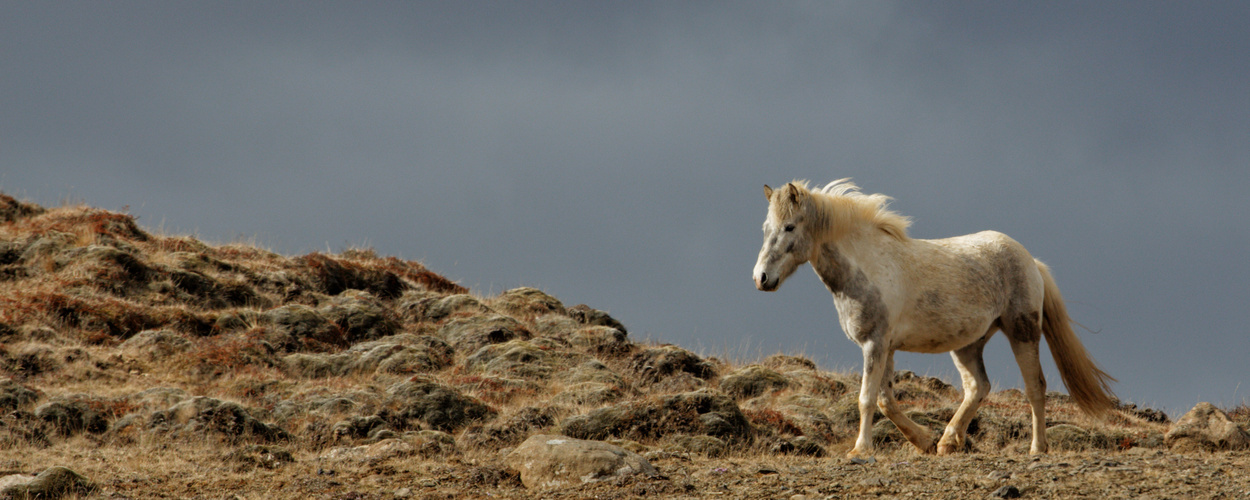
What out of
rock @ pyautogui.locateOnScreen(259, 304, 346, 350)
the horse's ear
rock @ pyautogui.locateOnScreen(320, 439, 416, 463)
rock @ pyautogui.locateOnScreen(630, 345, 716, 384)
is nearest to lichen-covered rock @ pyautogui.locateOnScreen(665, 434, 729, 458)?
rock @ pyautogui.locateOnScreen(320, 439, 416, 463)

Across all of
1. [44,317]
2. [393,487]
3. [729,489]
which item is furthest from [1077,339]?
[44,317]

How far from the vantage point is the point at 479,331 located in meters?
19.6

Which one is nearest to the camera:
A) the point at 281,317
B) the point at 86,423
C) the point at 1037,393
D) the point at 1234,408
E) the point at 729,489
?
the point at 729,489

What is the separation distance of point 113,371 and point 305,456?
741 centimetres

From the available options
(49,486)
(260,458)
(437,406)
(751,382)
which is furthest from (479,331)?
(49,486)

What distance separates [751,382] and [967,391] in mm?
6609

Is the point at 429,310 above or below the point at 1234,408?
above

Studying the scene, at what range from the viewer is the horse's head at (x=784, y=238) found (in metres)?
8.98

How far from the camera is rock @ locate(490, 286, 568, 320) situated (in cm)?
2325

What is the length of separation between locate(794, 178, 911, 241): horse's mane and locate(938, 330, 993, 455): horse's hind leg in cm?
143

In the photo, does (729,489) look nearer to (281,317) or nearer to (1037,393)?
(1037,393)

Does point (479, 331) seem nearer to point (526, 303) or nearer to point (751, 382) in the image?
point (526, 303)

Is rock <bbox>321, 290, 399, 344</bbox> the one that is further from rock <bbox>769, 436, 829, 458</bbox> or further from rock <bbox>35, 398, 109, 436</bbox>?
rock <bbox>769, 436, 829, 458</bbox>

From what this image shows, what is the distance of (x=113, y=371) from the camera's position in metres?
16.4
